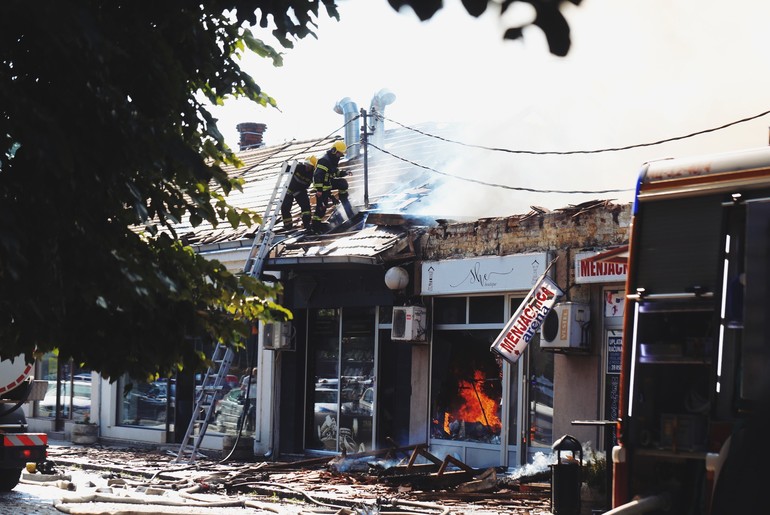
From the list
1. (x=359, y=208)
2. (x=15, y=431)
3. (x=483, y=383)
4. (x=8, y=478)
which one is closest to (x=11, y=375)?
(x=15, y=431)

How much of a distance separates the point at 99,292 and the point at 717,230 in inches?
149

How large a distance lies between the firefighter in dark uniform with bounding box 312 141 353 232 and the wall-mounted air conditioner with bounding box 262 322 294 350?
1.84m

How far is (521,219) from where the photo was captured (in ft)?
53.4

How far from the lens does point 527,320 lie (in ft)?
49.9

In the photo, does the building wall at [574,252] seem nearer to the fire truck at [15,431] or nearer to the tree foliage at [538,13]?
the fire truck at [15,431]

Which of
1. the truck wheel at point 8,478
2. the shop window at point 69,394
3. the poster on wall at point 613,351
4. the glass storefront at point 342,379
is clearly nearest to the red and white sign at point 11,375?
the truck wheel at point 8,478

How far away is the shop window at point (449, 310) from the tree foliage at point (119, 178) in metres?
9.87

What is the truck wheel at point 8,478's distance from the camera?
14169mm

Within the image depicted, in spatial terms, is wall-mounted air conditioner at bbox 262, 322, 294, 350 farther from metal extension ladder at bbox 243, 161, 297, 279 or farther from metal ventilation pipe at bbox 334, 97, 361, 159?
metal ventilation pipe at bbox 334, 97, 361, 159

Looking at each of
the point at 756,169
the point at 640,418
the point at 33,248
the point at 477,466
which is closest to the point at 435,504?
the point at 477,466

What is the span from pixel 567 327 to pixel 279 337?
6.47m

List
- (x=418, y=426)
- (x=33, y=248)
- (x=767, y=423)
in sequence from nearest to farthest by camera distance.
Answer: (x=767, y=423) < (x=33, y=248) < (x=418, y=426)

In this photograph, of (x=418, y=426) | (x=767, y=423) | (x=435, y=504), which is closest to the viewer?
(x=767, y=423)

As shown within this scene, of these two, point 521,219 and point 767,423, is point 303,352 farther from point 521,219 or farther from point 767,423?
point 767,423
